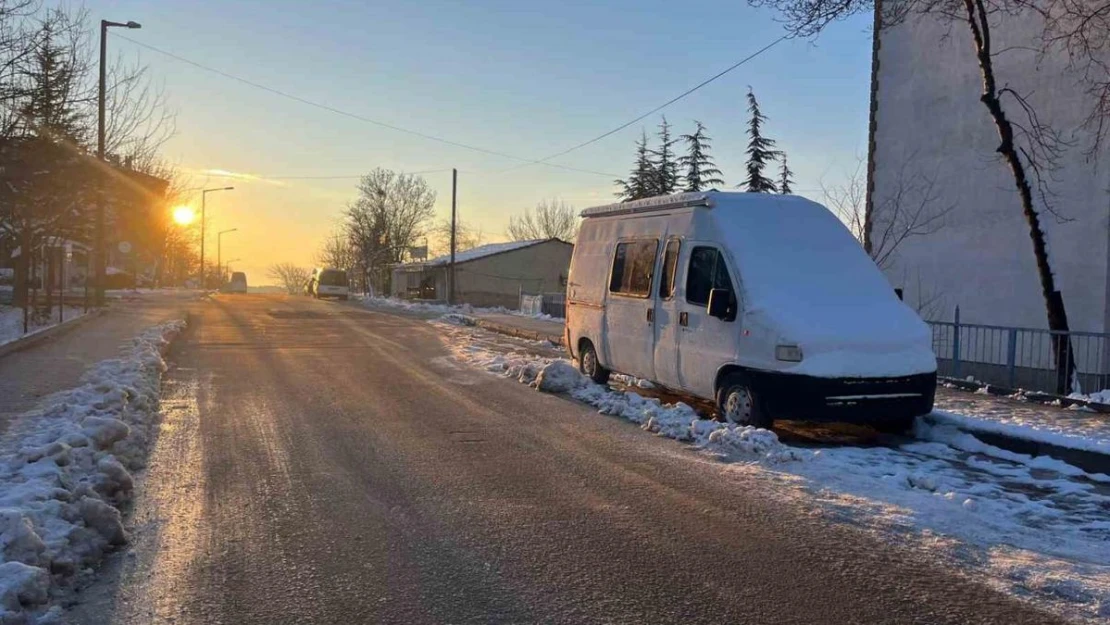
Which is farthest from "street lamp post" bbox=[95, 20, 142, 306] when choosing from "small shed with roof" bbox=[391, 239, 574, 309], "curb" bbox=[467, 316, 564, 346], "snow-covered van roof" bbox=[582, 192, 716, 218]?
"small shed with roof" bbox=[391, 239, 574, 309]

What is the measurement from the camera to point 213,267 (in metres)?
133

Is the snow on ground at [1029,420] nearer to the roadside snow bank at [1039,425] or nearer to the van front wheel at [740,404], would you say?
the roadside snow bank at [1039,425]

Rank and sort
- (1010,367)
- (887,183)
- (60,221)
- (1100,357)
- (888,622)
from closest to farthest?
(888,622) → (1010,367) → (1100,357) → (887,183) → (60,221)

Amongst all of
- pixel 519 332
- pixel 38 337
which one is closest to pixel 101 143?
pixel 38 337

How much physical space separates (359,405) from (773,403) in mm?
5045

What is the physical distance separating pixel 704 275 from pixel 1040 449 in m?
3.79

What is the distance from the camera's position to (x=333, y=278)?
60.3 metres

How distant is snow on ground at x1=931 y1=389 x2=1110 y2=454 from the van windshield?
53.3 metres

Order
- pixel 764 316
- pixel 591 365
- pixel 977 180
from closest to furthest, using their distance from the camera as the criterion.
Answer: pixel 764 316, pixel 591 365, pixel 977 180

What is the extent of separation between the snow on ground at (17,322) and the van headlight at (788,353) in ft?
44.3

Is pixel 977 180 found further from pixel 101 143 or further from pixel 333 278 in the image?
pixel 333 278

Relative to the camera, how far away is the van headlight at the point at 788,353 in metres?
8.23

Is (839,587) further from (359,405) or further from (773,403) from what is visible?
(359,405)

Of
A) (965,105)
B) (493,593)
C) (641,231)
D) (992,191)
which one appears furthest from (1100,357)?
(493,593)
